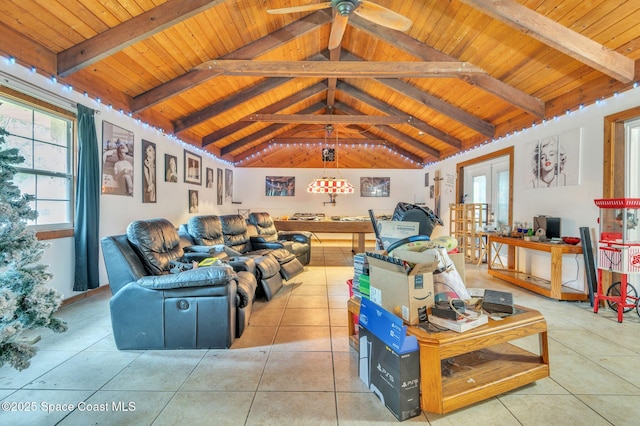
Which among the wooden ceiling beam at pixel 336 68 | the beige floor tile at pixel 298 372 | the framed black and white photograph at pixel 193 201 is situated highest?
the wooden ceiling beam at pixel 336 68

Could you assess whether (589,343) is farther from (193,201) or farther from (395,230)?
(193,201)

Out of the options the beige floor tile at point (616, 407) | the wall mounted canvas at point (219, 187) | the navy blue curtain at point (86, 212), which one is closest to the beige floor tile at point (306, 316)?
the beige floor tile at point (616, 407)

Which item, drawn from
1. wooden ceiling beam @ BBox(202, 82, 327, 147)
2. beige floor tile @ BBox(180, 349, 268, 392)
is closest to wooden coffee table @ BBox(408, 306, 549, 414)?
beige floor tile @ BBox(180, 349, 268, 392)

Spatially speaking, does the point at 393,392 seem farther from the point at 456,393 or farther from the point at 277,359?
the point at 277,359

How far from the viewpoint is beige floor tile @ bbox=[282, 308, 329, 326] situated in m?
2.77

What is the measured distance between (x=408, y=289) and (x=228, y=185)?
7.45 metres

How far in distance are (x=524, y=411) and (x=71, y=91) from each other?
476 centimetres

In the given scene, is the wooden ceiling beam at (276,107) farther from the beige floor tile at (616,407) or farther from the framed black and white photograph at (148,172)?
the beige floor tile at (616,407)

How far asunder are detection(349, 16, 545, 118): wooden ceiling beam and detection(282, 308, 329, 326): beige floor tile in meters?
3.42

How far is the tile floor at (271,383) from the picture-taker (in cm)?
152

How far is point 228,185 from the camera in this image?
824 centimetres

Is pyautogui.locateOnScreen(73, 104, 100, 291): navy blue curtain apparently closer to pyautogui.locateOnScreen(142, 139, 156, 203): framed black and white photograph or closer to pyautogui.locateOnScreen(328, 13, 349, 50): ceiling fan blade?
pyautogui.locateOnScreen(142, 139, 156, 203): framed black and white photograph

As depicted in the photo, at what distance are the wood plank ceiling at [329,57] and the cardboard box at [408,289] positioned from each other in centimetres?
250

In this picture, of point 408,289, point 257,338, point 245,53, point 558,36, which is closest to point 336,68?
point 245,53
